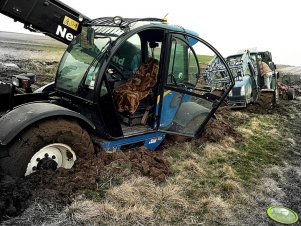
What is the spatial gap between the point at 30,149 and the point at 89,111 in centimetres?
124

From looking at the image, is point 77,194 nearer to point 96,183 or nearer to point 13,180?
point 96,183

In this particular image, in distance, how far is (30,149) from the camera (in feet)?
13.0

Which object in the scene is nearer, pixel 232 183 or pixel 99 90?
pixel 99 90

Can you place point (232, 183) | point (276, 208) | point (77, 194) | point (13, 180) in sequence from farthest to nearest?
point (232, 183), point (276, 208), point (77, 194), point (13, 180)

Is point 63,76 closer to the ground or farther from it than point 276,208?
farther from it

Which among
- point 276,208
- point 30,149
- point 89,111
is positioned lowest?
point 276,208

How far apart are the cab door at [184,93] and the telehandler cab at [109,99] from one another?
0.06ft

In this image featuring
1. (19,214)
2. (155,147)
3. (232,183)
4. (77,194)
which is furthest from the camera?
(155,147)

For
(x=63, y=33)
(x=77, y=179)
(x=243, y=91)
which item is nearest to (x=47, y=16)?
(x=63, y=33)

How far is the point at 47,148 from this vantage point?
4199 millimetres

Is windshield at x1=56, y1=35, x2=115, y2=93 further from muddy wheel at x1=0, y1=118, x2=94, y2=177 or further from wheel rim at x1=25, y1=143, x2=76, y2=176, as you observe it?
wheel rim at x1=25, y1=143, x2=76, y2=176

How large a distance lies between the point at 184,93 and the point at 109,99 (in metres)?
1.58

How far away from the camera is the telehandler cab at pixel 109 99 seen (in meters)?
4.07

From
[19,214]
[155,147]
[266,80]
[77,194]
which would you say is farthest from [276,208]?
[266,80]
